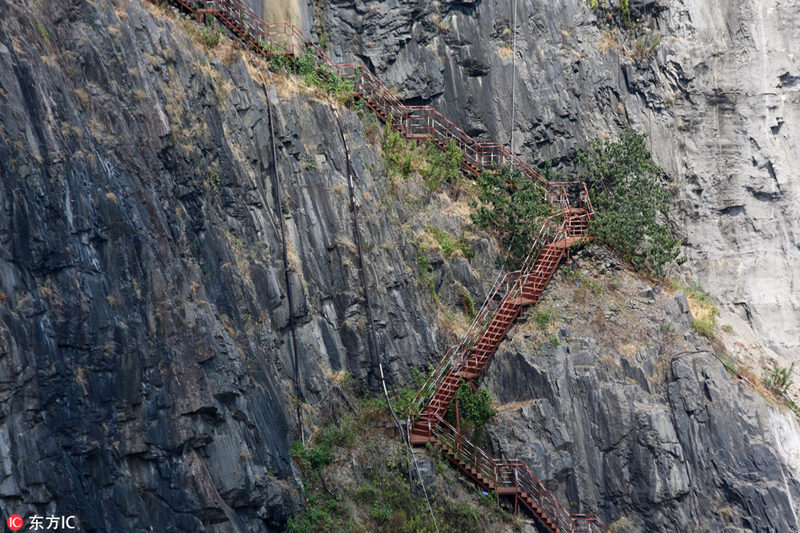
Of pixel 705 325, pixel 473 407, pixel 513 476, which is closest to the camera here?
pixel 513 476

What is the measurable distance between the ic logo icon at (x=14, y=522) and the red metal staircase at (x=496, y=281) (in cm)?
966

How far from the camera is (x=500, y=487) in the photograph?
21.6 m

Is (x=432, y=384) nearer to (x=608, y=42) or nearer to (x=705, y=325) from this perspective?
(x=705, y=325)

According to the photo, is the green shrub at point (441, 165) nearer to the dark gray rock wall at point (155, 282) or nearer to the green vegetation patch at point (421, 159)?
the green vegetation patch at point (421, 159)

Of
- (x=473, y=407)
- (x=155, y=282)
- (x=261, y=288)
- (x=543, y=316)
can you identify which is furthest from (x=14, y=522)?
(x=543, y=316)

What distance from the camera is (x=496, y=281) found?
83.8 ft

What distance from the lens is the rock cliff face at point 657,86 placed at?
28.1 m

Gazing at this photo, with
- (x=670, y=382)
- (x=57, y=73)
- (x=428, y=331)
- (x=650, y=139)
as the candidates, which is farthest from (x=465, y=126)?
(x=57, y=73)

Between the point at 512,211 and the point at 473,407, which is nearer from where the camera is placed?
the point at 473,407

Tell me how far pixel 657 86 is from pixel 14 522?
2268cm

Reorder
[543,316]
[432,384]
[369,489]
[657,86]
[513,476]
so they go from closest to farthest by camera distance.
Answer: [369,489], [513,476], [432,384], [543,316], [657,86]

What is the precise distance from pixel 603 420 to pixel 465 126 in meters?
10.5

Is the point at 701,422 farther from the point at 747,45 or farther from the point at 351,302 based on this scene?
the point at 747,45

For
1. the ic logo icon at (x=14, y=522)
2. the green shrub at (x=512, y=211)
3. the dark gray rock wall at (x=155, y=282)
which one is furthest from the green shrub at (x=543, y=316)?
the ic logo icon at (x=14, y=522)
